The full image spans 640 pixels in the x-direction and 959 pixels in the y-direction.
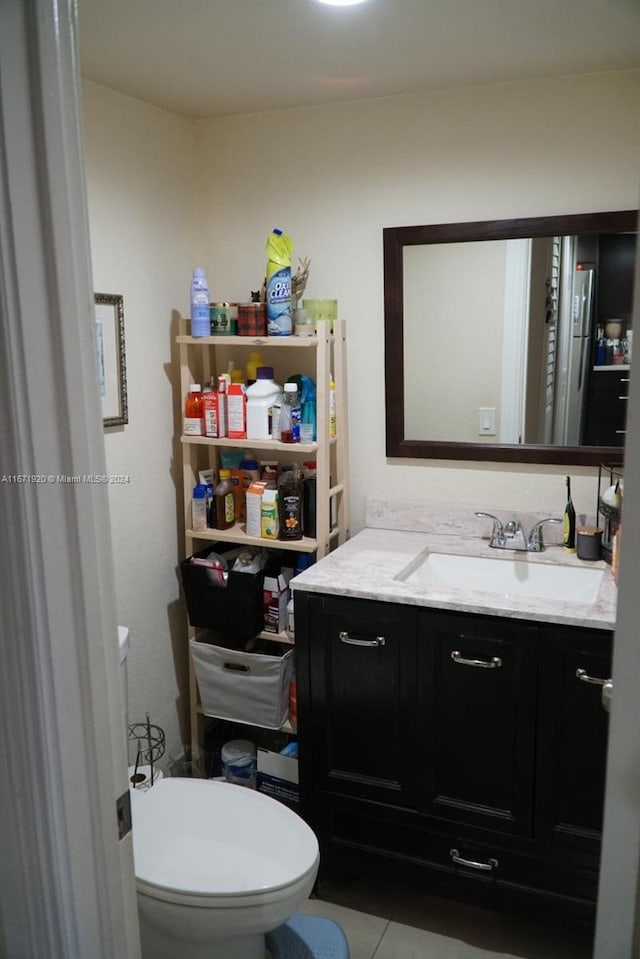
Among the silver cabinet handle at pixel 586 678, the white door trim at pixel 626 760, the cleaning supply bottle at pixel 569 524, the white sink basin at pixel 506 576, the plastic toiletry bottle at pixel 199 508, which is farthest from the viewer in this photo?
the plastic toiletry bottle at pixel 199 508

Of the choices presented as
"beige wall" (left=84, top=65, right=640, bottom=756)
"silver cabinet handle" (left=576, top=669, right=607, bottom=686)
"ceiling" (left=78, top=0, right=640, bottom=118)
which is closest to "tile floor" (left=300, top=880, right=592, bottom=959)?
"silver cabinet handle" (left=576, top=669, right=607, bottom=686)

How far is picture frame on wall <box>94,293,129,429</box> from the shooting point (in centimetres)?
224

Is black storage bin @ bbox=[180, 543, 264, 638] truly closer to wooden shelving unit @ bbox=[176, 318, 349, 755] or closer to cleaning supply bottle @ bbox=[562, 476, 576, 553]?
wooden shelving unit @ bbox=[176, 318, 349, 755]

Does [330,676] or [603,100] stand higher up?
[603,100]

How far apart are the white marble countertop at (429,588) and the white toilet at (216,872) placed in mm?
576

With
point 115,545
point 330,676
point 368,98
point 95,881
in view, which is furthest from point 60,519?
point 368,98

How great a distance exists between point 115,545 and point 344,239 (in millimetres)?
1200

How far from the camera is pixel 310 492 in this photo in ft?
8.00

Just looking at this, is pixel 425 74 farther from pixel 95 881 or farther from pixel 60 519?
pixel 95 881

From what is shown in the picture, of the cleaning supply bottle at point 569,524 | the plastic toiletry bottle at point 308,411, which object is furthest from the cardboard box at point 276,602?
the cleaning supply bottle at point 569,524

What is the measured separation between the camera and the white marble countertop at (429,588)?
6.06 feet

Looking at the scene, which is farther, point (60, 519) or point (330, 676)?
point (330, 676)

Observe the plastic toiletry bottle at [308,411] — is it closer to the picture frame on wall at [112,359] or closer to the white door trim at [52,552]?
the picture frame on wall at [112,359]

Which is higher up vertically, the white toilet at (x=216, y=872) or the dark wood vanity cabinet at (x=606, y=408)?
the dark wood vanity cabinet at (x=606, y=408)
